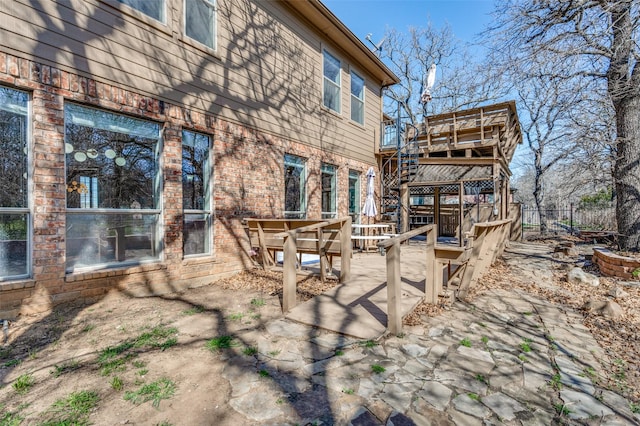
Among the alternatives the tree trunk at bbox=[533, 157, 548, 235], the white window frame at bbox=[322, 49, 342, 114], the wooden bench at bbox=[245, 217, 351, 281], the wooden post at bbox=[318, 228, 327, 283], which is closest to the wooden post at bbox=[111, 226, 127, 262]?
the wooden bench at bbox=[245, 217, 351, 281]

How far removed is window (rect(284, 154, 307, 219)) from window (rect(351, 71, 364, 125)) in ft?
10.3

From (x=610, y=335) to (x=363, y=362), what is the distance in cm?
315

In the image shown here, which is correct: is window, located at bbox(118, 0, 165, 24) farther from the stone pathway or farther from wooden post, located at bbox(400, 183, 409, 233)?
wooden post, located at bbox(400, 183, 409, 233)

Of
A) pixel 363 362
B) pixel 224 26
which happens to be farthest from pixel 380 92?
pixel 363 362

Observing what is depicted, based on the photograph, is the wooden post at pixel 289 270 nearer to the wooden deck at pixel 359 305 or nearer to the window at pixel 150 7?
the wooden deck at pixel 359 305

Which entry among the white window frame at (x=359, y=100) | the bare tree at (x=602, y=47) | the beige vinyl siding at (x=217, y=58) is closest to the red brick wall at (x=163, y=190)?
the beige vinyl siding at (x=217, y=58)

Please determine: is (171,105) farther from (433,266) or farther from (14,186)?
(433,266)

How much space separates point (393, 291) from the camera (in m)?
3.25

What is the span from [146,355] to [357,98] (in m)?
9.15

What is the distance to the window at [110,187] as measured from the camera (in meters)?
4.05

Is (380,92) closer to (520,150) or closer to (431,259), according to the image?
(431,259)

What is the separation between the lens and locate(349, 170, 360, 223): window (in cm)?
994

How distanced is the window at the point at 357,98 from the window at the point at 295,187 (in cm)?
315

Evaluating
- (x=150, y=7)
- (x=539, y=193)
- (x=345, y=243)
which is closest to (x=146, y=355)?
(x=345, y=243)
